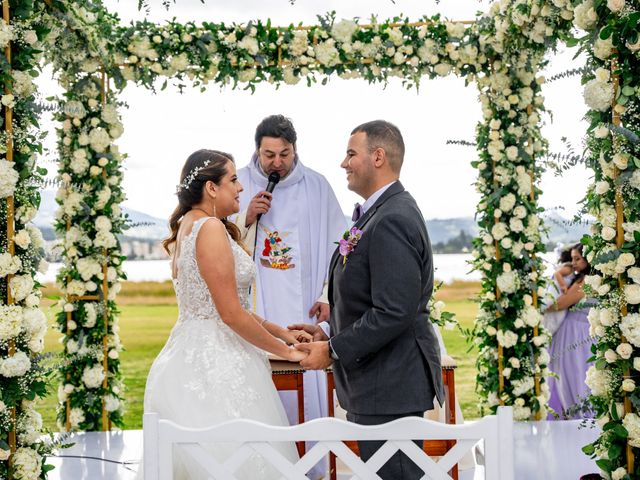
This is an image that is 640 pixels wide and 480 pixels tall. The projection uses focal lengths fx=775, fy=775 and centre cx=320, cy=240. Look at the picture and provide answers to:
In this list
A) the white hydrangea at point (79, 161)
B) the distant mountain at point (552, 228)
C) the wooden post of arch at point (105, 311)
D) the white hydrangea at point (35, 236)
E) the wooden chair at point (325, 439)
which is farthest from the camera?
the wooden post of arch at point (105, 311)

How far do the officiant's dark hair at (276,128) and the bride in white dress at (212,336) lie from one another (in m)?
1.03

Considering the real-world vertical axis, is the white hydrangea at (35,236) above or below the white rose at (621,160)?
below

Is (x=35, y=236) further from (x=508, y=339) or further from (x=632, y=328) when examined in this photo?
(x=508, y=339)

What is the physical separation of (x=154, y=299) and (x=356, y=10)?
1095 cm

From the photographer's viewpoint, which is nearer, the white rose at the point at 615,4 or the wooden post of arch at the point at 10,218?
the white rose at the point at 615,4

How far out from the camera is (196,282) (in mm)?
3350

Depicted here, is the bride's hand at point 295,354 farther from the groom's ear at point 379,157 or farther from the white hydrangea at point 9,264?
the white hydrangea at point 9,264

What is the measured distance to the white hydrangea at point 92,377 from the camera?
562 cm

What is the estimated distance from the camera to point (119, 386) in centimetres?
583

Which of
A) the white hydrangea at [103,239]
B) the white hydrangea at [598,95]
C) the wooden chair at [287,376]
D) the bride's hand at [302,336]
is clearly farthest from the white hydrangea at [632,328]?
the white hydrangea at [103,239]

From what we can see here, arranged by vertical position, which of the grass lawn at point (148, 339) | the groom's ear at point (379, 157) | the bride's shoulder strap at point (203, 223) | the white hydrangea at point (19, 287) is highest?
the groom's ear at point (379, 157)

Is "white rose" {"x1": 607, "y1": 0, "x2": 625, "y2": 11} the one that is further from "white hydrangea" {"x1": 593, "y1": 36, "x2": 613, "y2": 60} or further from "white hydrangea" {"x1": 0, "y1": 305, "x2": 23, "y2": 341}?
"white hydrangea" {"x1": 0, "y1": 305, "x2": 23, "y2": 341}

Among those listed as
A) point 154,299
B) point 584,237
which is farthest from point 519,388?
point 154,299

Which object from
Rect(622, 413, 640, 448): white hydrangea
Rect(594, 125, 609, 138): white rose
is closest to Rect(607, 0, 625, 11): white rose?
Rect(594, 125, 609, 138): white rose
